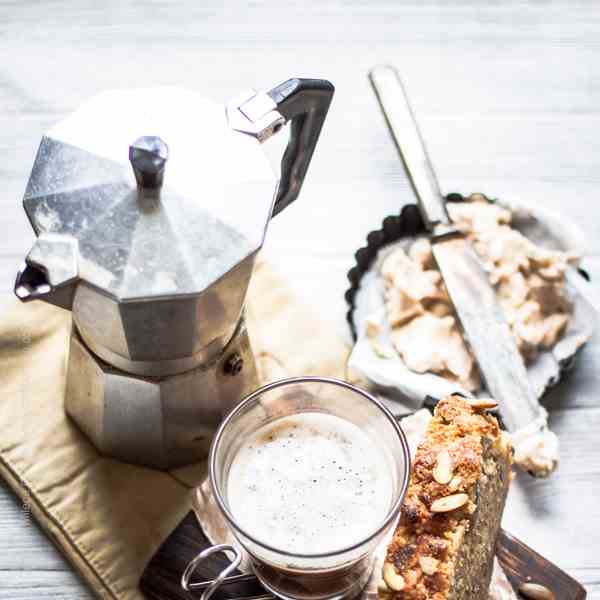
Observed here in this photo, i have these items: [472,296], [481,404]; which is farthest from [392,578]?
[472,296]

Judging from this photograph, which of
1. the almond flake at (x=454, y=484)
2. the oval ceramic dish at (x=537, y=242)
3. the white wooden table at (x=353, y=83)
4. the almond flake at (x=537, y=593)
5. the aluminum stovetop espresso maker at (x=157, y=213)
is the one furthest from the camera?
the white wooden table at (x=353, y=83)

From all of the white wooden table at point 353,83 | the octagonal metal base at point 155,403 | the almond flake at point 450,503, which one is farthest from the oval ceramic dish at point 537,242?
the almond flake at point 450,503

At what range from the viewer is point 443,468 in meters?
0.95

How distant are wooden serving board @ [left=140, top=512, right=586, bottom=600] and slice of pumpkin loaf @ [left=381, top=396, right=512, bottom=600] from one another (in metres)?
0.07

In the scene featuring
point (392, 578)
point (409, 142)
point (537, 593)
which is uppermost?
point (409, 142)

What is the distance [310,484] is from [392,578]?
0.39 ft

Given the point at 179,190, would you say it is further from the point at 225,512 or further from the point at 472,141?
the point at 472,141

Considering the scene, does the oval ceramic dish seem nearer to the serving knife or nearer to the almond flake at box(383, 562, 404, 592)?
the serving knife

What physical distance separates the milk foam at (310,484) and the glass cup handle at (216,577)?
0.05 m

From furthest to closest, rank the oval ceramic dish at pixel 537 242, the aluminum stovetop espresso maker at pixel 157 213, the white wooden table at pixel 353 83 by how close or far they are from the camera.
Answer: the white wooden table at pixel 353 83
the oval ceramic dish at pixel 537 242
the aluminum stovetop espresso maker at pixel 157 213

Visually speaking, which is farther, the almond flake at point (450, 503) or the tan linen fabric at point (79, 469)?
the tan linen fabric at point (79, 469)

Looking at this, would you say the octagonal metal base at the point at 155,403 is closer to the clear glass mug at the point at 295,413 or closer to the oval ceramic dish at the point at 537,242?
the clear glass mug at the point at 295,413

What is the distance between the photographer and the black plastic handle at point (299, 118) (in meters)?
0.91

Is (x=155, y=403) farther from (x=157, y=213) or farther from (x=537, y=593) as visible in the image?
(x=537, y=593)
